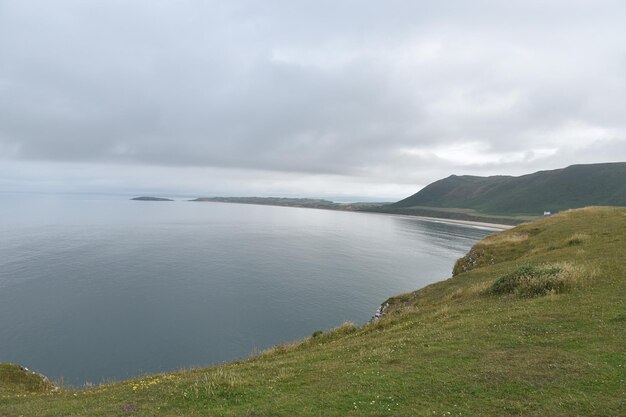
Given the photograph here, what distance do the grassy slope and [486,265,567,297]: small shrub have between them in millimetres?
765

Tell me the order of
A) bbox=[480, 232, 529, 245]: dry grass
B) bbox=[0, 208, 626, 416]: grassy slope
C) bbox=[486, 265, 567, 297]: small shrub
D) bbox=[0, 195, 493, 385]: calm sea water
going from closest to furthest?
1. bbox=[0, 208, 626, 416]: grassy slope
2. bbox=[486, 265, 567, 297]: small shrub
3. bbox=[0, 195, 493, 385]: calm sea water
4. bbox=[480, 232, 529, 245]: dry grass

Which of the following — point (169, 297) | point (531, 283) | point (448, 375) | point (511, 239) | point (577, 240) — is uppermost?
point (577, 240)

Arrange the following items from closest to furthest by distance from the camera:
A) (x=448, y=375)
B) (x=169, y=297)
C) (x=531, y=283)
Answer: (x=448, y=375)
(x=531, y=283)
(x=169, y=297)

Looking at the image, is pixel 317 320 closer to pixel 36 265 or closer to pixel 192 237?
pixel 36 265

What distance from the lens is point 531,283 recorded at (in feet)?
82.3

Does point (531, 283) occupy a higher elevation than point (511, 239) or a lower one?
lower

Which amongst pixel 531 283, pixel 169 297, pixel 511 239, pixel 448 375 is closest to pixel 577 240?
pixel 511 239

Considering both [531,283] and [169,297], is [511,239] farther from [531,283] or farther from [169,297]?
[169,297]

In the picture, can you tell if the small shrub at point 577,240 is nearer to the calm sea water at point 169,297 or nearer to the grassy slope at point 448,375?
the grassy slope at point 448,375

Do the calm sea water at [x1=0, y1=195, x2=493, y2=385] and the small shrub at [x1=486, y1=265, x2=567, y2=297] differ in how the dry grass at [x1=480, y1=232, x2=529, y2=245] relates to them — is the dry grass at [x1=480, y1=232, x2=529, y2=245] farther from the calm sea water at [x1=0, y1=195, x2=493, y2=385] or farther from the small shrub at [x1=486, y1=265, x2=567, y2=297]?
the small shrub at [x1=486, y1=265, x2=567, y2=297]

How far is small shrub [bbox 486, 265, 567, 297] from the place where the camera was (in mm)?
23875

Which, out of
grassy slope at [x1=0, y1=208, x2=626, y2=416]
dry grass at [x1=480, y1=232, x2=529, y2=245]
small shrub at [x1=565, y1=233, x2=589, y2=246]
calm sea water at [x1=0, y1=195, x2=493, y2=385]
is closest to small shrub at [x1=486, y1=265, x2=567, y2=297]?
grassy slope at [x1=0, y1=208, x2=626, y2=416]

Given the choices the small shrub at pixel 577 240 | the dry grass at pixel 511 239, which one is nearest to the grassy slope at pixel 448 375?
the small shrub at pixel 577 240

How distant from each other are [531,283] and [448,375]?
50.1ft
